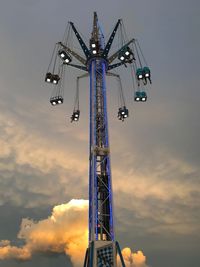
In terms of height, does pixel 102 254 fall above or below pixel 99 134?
below

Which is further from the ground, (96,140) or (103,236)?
(96,140)

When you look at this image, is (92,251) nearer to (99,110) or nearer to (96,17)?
(99,110)

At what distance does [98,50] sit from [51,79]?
7.10 meters

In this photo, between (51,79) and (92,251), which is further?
(51,79)

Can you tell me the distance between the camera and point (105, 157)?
36312 millimetres

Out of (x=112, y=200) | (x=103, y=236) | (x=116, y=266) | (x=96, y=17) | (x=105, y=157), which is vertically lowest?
(x=116, y=266)

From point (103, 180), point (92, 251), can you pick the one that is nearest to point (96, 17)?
point (103, 180)

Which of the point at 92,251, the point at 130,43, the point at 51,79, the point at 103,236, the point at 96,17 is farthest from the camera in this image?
the point at 96,17

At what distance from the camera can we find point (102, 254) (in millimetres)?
31203

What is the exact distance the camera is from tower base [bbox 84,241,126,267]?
100 ft

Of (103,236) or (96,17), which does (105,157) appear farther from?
(96,17)

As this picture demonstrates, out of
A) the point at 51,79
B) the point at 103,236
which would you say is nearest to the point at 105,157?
the point at 103,236

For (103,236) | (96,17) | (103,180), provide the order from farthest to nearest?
1. (96,17)
2. (103,180)
3. (103,236)

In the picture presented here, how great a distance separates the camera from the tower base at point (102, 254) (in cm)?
3062
